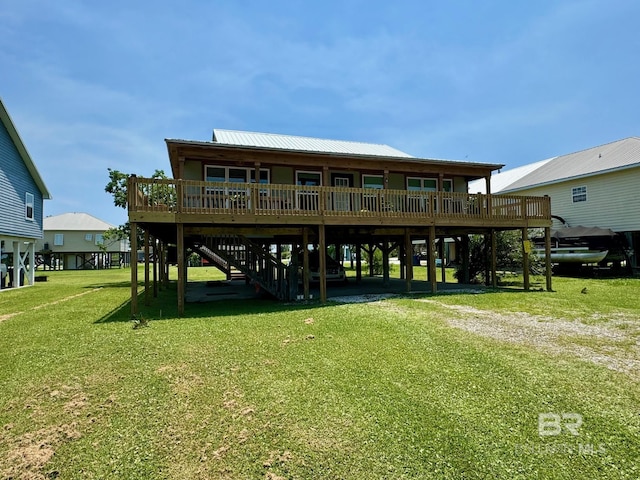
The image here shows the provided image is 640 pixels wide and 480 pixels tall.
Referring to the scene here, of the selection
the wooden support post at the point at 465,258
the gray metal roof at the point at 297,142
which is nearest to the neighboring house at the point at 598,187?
the wooden support post at the point at 465,258

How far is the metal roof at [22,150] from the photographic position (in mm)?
16731

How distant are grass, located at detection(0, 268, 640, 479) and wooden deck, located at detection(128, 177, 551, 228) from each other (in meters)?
3.68

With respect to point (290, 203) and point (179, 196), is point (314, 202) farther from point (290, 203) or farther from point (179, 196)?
point (179, 196)

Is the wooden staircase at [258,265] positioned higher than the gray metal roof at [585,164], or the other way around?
the gray metal roof at [585,164]

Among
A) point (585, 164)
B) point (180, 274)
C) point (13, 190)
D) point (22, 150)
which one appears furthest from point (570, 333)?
point (22, 150)

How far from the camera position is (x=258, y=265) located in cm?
1248

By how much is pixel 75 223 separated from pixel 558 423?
49.1 metres

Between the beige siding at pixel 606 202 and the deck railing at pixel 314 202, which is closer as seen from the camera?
the deck railing at pixel 314 202

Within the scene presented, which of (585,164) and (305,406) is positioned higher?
(585,164)

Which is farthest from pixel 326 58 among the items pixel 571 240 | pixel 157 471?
pixel 571 240

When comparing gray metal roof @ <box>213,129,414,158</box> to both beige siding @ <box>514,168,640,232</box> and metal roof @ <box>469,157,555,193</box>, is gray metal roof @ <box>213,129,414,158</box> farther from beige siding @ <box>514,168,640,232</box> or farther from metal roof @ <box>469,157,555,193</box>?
metal roof @ <box>469,157,555,193</box>

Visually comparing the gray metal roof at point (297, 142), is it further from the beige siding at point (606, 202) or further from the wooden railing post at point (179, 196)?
the beige siding at point (606, 202)

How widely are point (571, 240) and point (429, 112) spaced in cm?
1193

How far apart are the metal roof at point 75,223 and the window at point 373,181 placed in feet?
121
